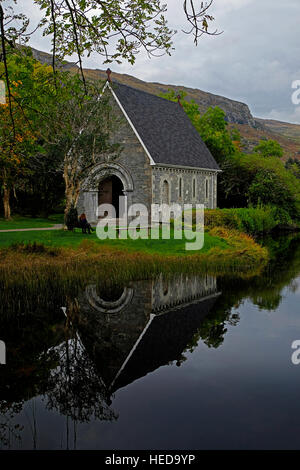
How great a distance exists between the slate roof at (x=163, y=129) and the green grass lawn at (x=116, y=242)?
9728 mm

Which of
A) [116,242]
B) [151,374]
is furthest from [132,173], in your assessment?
[151,374]

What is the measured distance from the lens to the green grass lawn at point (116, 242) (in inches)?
763

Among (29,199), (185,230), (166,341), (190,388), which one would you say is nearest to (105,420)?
(190,388)

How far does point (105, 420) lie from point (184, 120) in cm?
3498

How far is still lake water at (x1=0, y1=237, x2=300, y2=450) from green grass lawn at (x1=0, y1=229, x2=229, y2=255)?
637 cm

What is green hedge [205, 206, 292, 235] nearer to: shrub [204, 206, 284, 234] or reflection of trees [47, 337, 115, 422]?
shrub [204, 206, 284, 234]

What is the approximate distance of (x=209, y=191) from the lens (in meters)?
37.4

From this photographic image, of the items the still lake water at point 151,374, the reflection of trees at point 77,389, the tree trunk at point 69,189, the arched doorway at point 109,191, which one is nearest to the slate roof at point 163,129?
the arched doorway at point 109,191

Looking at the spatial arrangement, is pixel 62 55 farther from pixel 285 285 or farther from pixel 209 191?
pixel 209 191

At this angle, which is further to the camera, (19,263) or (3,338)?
(19,263)

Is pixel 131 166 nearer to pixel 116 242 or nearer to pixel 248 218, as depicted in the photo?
pixel 248 218

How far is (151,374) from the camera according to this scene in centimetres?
772

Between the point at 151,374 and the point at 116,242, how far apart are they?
1229 centimetres
